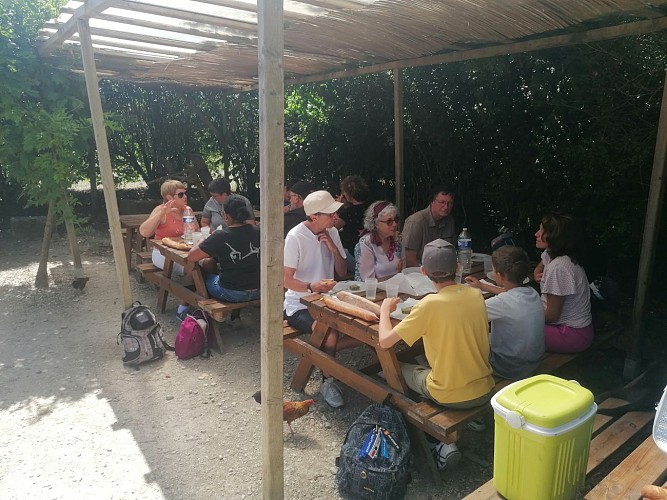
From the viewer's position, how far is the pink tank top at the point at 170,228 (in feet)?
18.4

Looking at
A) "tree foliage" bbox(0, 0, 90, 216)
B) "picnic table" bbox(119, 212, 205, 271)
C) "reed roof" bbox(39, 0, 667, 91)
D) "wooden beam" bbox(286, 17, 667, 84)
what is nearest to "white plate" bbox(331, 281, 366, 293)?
"reed roof" bbox(39, 0, 667, 91)

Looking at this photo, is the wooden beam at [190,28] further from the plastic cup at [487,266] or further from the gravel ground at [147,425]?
the plastic cup at [487,266]

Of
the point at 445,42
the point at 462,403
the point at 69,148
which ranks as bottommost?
the point at 462,403

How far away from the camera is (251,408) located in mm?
3580

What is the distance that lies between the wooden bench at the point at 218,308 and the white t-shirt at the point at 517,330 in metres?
2.24

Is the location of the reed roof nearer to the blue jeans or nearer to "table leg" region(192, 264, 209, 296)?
"table leg" region(192, 264, 209, 296)

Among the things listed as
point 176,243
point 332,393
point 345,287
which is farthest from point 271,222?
point 176,243

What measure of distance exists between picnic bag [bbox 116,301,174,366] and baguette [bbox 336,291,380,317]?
180cm

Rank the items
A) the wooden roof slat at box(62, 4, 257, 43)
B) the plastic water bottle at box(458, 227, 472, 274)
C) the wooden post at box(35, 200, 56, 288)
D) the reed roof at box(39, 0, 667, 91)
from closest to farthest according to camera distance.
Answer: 1. the reed roof at box(39, 0, 667, 91)
2. the plastic water bottle at box(458, 227, 472, 274)
3. the wooden roof slat at box(62, 4, 257, 43)
4. the wooden post at box(35, 200, 56, 288)

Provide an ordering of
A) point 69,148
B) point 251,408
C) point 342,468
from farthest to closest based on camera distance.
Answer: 1. point 69,148
2. point 251,408
3. point 342,468

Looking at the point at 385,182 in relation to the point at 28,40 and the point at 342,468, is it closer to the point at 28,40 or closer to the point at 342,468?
the point at 28,40

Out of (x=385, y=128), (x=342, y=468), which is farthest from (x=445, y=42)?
(x=342, y=468)

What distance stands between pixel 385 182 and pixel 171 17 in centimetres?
396

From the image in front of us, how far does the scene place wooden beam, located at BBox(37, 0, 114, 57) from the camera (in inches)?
141
